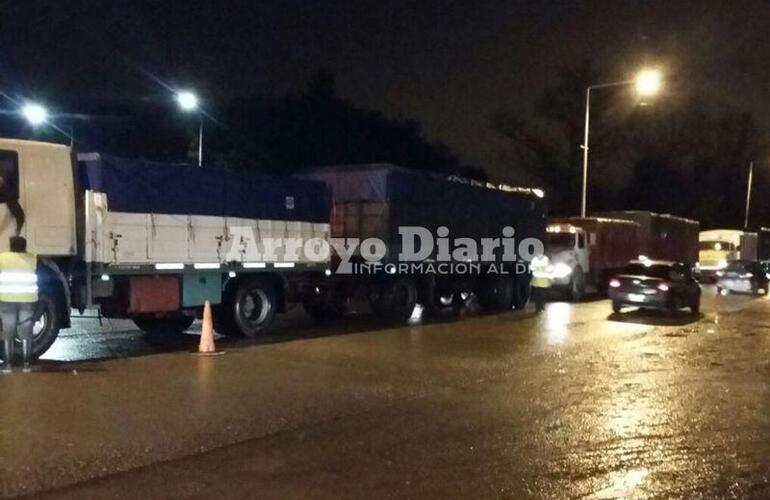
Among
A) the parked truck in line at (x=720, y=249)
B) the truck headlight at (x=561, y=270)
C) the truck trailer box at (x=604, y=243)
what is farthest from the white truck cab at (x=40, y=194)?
the parked truck in line at (x=720, y=249)

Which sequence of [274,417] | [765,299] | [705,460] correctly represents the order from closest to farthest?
[705,460] → [274,417] → [765,299]

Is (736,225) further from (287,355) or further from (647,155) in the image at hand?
(287,355)

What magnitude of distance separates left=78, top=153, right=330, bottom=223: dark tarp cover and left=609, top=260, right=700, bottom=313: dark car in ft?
28.5

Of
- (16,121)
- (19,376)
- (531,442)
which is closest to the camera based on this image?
(531,442)

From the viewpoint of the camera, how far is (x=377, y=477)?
722 cm

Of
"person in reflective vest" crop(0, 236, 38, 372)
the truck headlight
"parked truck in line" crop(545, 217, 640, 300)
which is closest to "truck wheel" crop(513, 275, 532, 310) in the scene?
"parked truck in line" crop(545, 217, 640, 300)

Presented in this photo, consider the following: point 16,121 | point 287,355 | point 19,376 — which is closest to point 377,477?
point 19,376

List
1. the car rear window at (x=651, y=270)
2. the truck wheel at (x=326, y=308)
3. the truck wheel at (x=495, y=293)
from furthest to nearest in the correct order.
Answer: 1. the truck wheel at (x=495, y=293)
2. the car rear window at (x=651, y=270)
3. the truck wheel at (x=326, y=308)

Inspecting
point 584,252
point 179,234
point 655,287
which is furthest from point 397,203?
point 584,252

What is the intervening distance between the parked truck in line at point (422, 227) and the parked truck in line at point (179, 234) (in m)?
0.05

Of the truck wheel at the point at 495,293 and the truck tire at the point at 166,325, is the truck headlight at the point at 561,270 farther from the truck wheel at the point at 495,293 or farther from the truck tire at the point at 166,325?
the truck tire at the point at 166,325

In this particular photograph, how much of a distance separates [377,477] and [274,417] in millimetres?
2475

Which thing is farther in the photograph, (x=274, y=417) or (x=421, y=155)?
(x=421, y=155)

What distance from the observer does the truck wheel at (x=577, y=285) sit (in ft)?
94.6
